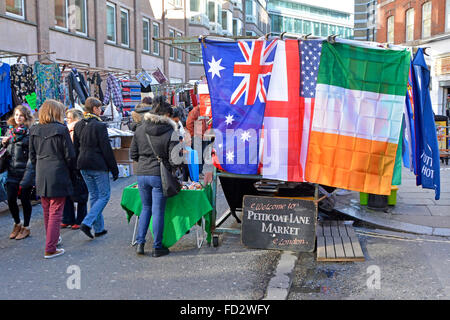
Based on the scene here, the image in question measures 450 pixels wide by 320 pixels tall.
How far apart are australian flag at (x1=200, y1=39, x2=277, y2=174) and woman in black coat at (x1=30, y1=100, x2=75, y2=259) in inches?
74.5

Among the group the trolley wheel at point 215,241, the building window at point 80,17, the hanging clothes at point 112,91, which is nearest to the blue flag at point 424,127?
the trolley wheel at point 215,241

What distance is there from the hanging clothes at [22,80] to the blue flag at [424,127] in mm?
8507

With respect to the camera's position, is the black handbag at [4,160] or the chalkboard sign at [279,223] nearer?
the chalkboard sign at [279,223]

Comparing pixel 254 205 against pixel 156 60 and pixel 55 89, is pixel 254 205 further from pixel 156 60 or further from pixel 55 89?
→ pixel 156 60

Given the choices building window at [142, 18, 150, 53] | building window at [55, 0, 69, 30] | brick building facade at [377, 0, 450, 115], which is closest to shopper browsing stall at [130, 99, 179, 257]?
building window at [55, 0, 69, 30]

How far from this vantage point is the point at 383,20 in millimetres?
32781

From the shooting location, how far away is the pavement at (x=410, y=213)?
6.76m

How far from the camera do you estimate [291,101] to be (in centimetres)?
564

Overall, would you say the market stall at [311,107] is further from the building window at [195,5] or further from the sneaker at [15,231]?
the building window at [195,5]

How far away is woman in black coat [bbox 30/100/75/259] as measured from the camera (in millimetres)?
5648

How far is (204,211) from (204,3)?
3321cm

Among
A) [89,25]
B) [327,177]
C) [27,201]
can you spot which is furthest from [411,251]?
[89,25]

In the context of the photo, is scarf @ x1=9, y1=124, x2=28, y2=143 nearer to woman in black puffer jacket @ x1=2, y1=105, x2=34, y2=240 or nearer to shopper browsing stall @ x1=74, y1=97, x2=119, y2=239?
woman in black puffer jacket @ x1=2, y1=105, x2=34, y2=240

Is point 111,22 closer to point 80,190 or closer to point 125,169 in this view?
point 125,169
